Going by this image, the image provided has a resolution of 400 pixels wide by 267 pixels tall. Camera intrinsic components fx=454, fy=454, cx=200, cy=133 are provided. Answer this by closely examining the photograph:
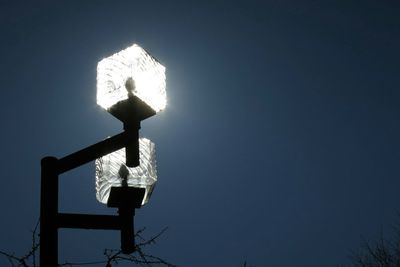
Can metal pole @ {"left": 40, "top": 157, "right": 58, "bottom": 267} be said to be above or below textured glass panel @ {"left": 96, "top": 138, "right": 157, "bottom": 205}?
below

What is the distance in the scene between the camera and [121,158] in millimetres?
3314

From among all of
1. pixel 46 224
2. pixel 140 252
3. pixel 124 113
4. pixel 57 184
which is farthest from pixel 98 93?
pixel 140 252

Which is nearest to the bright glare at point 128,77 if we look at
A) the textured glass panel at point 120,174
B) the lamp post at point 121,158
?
the lamp post at point 121,158

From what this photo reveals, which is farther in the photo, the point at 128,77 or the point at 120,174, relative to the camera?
the point at 120,174

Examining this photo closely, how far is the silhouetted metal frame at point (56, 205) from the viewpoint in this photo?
2807 mm

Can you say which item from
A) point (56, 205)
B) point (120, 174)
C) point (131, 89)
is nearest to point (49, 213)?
point (56, 205)

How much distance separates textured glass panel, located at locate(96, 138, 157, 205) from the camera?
3271 millimetres

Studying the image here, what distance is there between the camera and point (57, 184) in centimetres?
300

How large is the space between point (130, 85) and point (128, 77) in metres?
0.07

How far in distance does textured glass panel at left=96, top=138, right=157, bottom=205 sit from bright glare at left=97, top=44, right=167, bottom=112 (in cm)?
40

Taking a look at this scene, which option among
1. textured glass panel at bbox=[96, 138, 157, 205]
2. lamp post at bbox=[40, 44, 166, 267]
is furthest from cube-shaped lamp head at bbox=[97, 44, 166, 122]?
textured glass panel at bbox=[96, 138, 157, 205]

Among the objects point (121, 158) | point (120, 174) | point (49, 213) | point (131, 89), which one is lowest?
point (49, 213)

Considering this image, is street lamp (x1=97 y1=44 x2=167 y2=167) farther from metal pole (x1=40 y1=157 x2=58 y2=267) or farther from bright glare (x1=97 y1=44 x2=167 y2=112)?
metal pole (x1=40 y1=157 x2=58 y2=267)

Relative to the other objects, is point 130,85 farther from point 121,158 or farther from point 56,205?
point 56,205
